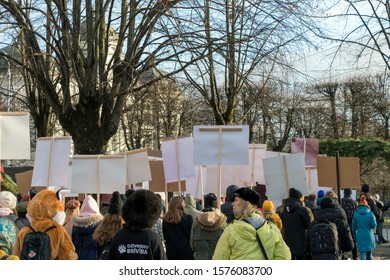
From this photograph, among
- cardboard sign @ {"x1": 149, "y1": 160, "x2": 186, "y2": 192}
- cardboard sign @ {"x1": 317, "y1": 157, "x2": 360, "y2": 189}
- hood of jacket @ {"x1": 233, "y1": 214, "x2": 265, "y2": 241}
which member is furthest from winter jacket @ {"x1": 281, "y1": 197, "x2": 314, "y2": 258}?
hood of jacket @ {"x1": 233, "y1": 214, "x2": 265, "y2": 241}

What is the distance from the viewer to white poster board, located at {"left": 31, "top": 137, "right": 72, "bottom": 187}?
1234cm

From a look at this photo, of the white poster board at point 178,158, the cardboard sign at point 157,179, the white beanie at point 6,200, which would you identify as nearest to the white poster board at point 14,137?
the white poster board at point 178,158

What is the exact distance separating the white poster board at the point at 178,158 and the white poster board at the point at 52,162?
2.01 meters

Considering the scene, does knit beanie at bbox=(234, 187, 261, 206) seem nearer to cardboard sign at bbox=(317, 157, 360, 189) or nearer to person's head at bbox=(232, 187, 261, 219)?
person's head at bbox=(232, 187, 261, 219)

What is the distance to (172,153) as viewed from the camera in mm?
13422

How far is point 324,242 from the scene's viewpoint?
29.4 feet

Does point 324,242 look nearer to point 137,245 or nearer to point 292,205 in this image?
point 292,205

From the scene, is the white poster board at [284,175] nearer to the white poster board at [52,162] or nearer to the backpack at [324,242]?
the backpack at [324,242]

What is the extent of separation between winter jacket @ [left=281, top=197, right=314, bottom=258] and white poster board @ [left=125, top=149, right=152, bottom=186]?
3170mm

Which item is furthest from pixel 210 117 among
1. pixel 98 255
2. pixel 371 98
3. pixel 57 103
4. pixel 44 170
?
pixel 98 255

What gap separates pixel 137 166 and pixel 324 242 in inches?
210

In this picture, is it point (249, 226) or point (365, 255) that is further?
point (365, 255)

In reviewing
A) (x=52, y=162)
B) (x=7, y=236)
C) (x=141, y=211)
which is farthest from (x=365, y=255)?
(x=141, y=211)

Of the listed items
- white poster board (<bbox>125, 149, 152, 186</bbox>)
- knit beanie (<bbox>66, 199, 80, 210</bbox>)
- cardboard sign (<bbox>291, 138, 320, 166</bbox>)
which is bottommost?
knit beanie (<bbox>66, 199, 80, 210</bbox>)
